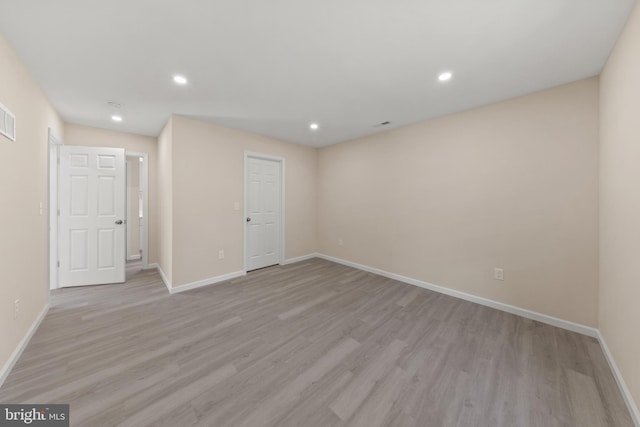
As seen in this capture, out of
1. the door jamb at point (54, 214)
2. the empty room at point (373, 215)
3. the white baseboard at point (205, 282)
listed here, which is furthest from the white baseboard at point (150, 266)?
the white baseboard at point (205, 282)

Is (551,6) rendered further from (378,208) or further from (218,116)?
(218,116)

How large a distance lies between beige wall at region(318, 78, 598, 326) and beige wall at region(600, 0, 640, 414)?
0.17m

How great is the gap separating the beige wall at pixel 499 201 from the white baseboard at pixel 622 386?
0.35m

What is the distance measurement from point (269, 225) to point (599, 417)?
13.5 feet

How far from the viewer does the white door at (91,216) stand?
3150mm

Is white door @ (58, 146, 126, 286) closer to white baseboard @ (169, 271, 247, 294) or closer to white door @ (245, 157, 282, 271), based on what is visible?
white baseboard @ (169, 271, 247, 294)

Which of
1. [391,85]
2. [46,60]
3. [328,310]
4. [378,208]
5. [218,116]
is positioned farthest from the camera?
[378,208]

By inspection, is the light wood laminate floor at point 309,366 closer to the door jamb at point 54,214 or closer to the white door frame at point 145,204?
the door jamb at point 54,214

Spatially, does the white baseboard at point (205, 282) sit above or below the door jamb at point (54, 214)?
below

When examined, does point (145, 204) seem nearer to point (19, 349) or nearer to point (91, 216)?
point (91, 216)

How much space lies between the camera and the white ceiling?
4.53 feet

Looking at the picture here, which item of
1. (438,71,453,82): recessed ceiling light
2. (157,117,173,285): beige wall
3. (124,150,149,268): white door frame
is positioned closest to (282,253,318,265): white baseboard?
(157,117,173,285): beige wall

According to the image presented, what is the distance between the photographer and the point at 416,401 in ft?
4.64

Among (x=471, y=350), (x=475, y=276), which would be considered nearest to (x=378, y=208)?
(x=475, y=276)
